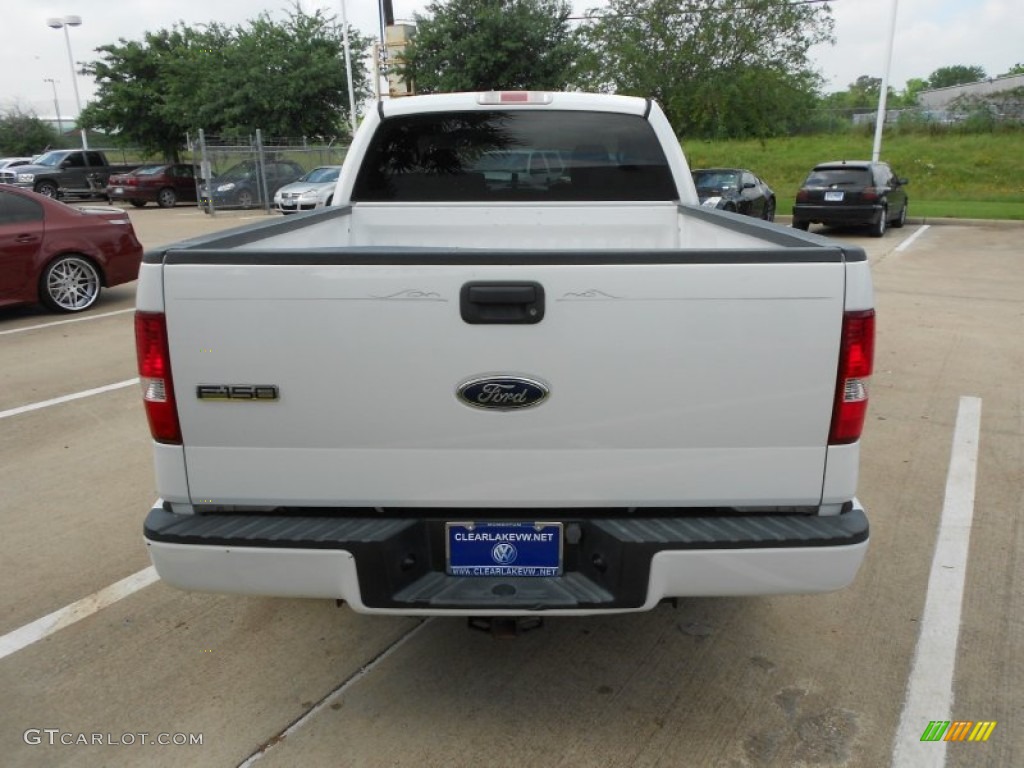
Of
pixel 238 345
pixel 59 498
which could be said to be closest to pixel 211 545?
pixel 238 345

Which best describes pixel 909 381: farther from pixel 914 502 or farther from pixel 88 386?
pixel 88 386

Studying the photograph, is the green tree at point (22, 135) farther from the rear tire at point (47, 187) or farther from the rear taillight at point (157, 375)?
the rear taillight at point (157, 375)

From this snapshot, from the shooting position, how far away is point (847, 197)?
16656mm

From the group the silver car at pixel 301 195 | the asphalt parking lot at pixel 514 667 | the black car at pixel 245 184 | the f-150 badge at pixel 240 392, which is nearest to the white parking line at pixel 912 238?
the asphalt parking lot at pixel 514 667

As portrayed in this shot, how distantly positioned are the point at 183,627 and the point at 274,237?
1664mm

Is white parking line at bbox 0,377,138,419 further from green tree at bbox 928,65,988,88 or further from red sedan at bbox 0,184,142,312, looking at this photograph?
green tree at bbox 928,65,988,88

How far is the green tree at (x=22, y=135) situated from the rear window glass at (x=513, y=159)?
183 ft

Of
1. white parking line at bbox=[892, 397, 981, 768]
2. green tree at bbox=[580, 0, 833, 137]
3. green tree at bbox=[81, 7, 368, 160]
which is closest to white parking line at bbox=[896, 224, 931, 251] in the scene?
green tree at bbox=[580, 0, 833, 137]

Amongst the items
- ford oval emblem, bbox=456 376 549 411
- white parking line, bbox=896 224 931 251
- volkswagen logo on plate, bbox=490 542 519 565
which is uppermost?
ford oval emblem, bbox=456 376 549 411

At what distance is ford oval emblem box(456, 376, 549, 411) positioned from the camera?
7.45 feet

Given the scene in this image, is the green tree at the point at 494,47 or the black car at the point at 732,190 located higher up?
the green tree at the point at 494,47

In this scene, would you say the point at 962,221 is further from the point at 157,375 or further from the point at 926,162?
the point at 157,375

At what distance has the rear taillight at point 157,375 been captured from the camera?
7.47 ft
